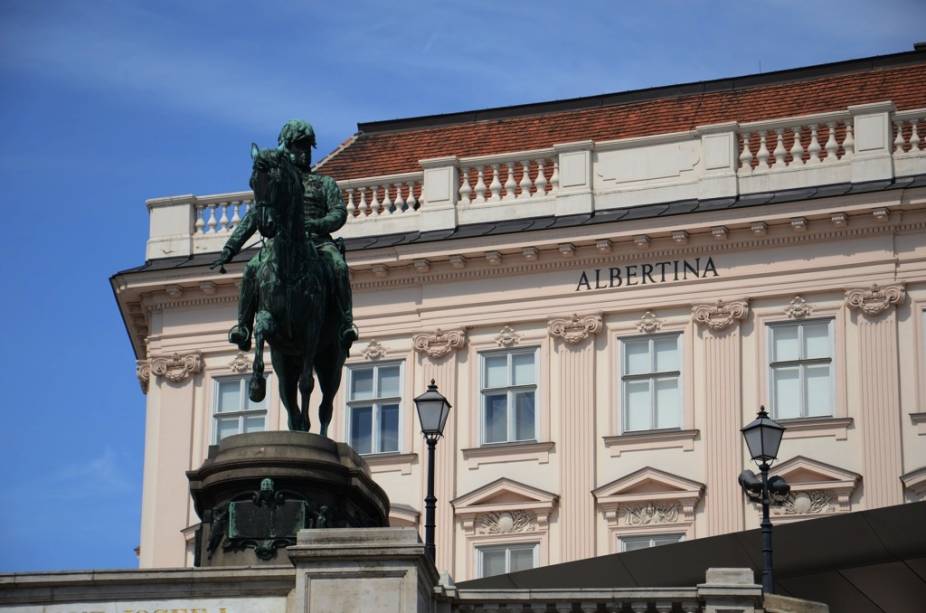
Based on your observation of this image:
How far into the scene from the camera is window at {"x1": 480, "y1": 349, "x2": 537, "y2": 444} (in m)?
39.5

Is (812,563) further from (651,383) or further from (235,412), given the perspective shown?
(235,412)

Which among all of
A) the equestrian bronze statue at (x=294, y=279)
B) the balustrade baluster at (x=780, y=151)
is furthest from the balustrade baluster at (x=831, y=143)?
the equestrian bronze statue at (x=294, y=279)

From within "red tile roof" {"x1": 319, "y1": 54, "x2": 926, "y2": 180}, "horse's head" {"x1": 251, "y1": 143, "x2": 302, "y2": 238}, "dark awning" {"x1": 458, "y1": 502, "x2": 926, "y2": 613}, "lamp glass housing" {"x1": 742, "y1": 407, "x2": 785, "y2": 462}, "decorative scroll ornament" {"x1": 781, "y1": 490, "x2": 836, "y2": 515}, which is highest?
"red tile roof" {"x1": 319, "y1": 54, "x2": 926, "y2": 180}

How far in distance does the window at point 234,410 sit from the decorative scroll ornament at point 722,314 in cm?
703

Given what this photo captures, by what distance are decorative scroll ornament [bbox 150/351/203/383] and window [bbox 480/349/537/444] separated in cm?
A: 486

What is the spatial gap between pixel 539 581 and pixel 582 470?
27.4 ft

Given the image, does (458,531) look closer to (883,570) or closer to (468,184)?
(468,184)

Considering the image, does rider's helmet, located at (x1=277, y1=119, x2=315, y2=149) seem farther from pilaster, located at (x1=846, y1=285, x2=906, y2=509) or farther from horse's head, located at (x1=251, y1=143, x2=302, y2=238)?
pilaster, located at (x1=846, y1=285, x2=906, y2=509)

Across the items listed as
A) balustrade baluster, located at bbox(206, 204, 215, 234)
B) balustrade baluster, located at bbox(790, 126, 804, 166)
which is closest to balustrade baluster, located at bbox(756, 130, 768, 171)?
balustrade baluster, located at bbox(790, 126, 804, 166)

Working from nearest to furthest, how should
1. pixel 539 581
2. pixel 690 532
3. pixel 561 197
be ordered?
pixel 539 581, pixel 690 532, pixel 561 197

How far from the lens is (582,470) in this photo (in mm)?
38781

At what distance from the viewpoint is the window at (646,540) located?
37.9 m

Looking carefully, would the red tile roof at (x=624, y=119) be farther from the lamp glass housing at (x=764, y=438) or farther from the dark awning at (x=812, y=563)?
the lamp glass housing at (x=764, y=438)

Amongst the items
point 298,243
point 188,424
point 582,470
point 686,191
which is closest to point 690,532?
point 582,470
